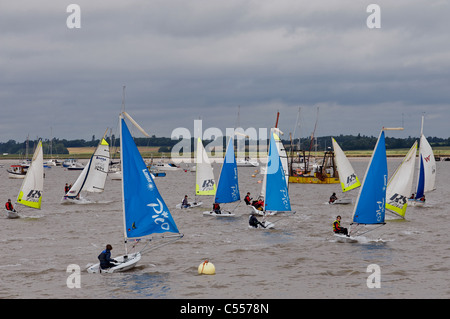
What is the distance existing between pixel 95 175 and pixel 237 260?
35.0 meters

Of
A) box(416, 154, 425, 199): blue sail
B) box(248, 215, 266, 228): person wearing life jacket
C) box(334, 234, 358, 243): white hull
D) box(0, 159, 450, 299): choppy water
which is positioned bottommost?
box(0, 159, 450, 299): choppy water

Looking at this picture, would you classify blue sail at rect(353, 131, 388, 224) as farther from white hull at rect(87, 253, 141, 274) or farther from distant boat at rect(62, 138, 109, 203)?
distant boat at rect(62, 138, 109, 203)

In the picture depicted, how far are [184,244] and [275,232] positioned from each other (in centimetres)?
806

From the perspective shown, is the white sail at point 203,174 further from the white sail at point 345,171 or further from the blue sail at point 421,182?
the blue sail at point 421,182

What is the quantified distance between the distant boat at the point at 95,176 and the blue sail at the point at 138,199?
3784 centimetres

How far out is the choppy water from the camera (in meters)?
26.1

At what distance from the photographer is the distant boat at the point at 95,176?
64062 mm

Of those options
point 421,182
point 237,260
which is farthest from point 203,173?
point 237,260

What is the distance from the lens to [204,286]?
26844 mm

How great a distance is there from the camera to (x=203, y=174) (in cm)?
5719

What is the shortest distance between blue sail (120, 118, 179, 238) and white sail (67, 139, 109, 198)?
37843mm

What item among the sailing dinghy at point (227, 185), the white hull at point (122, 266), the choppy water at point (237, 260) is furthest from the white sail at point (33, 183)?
the white hull at point (122, 266)

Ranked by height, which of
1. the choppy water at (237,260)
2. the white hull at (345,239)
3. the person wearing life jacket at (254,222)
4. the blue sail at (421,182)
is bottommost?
the choppy water at (237,260)

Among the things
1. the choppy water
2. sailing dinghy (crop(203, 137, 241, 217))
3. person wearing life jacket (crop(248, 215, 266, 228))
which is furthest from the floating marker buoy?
sailing dinghy (crop(203, 137, 241, 217))
